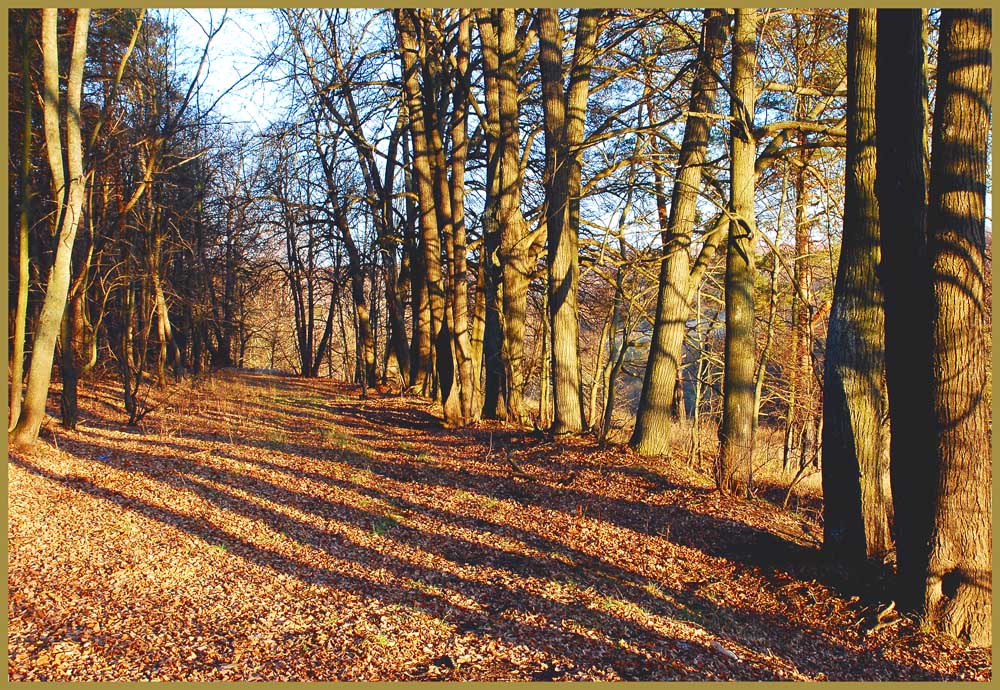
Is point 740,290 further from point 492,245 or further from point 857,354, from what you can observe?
point 492,245

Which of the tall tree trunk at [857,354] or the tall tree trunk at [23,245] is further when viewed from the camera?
the tall tree trunk at [23,245]

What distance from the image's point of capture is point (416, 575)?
636 centimetres

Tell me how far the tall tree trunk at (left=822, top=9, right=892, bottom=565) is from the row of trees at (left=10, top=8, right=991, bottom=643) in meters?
0.02

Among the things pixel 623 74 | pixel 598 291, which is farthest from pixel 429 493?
pixel 598 291

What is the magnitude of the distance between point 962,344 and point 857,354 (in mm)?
1304

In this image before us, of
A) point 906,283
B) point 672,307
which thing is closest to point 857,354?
point 906,283

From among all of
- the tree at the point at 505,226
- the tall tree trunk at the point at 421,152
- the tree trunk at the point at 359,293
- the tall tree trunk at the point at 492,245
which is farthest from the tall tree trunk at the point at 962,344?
the tree trunk at the point at 359,293

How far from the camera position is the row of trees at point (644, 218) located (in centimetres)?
523

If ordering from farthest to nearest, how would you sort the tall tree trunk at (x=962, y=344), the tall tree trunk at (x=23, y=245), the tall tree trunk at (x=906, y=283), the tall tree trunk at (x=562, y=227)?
1. the tall tree trunk at (x=562, y=227)
2. the tall tree trunk at (x=23, y=245)
3. the tall tree trunk at (x=906, y=283)
4. the tall tree trunk at (x=962, y=344)

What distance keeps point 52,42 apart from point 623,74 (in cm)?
705

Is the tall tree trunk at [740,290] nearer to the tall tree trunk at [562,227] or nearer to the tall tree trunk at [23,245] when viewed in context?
the tall tree trunk at [562,227]

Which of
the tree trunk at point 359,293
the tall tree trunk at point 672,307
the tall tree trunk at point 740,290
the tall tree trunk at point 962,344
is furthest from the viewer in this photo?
the tree trunk at point 359,293

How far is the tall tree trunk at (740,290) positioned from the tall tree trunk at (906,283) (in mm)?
2965

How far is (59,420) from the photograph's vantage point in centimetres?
1109
